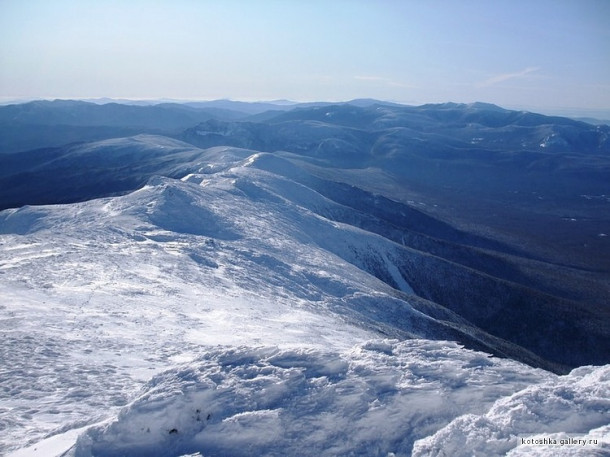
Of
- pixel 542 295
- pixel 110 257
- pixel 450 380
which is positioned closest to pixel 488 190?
pixel 542 295

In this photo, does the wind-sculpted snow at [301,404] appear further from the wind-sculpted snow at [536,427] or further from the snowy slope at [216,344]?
the wind-sculpted snow at [536,427]

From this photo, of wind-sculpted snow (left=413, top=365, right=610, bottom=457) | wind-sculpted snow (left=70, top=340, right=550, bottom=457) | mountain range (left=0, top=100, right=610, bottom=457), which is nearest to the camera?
wind-sculpted snow (left=413, top=365, right=610, bottom=457)

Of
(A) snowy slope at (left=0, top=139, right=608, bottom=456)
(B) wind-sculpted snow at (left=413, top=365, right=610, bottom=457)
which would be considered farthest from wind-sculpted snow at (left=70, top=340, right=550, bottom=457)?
(B) wind-sculpted snow at (left=413, top=365, right=610, bottom=457)

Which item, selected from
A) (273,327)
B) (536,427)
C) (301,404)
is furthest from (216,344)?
(536,427)

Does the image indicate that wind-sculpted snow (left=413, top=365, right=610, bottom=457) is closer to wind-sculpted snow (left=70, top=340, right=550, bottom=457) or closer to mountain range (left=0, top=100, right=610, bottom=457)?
mountain range (left=0, top=100, right=610, bottom=457)

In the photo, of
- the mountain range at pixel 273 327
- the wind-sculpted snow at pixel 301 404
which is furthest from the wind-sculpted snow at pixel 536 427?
the wind-sculpted snow at pixel 301 404

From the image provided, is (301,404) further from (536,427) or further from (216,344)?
(216,344)
